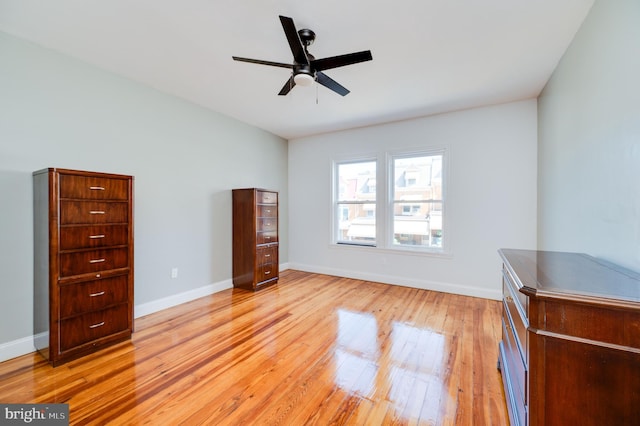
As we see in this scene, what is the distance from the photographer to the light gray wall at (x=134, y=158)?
7.23 feet

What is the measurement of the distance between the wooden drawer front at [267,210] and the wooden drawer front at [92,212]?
1.82m

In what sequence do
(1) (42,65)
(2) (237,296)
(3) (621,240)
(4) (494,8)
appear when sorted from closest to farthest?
(3) (621,240)
(4) (494,8)
(1) (42,65)
(2) (237,296)

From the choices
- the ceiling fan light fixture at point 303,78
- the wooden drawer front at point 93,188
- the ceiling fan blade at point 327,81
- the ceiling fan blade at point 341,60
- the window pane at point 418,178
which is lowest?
the wooden drawer front at point 93,188

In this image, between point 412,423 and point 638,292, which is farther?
point 412,423

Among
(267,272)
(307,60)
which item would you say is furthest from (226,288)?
(307,60)

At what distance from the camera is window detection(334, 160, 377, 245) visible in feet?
15.4

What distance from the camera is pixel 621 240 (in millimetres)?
1482

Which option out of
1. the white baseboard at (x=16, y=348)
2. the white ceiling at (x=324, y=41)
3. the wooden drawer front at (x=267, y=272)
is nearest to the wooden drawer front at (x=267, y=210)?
the wooden drawer front at (x=267, y=272)

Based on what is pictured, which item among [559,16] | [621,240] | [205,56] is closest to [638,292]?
[621,240]

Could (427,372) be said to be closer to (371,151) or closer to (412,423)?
(412,423)

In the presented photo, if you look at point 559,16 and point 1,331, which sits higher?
point 559,16

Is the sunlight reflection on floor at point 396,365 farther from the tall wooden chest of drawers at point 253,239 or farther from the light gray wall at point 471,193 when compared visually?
the tall wooden chest of drawers at point 253,239

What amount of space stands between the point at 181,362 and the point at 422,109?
4.16 metres

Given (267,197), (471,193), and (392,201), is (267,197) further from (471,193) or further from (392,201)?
(471,193)
